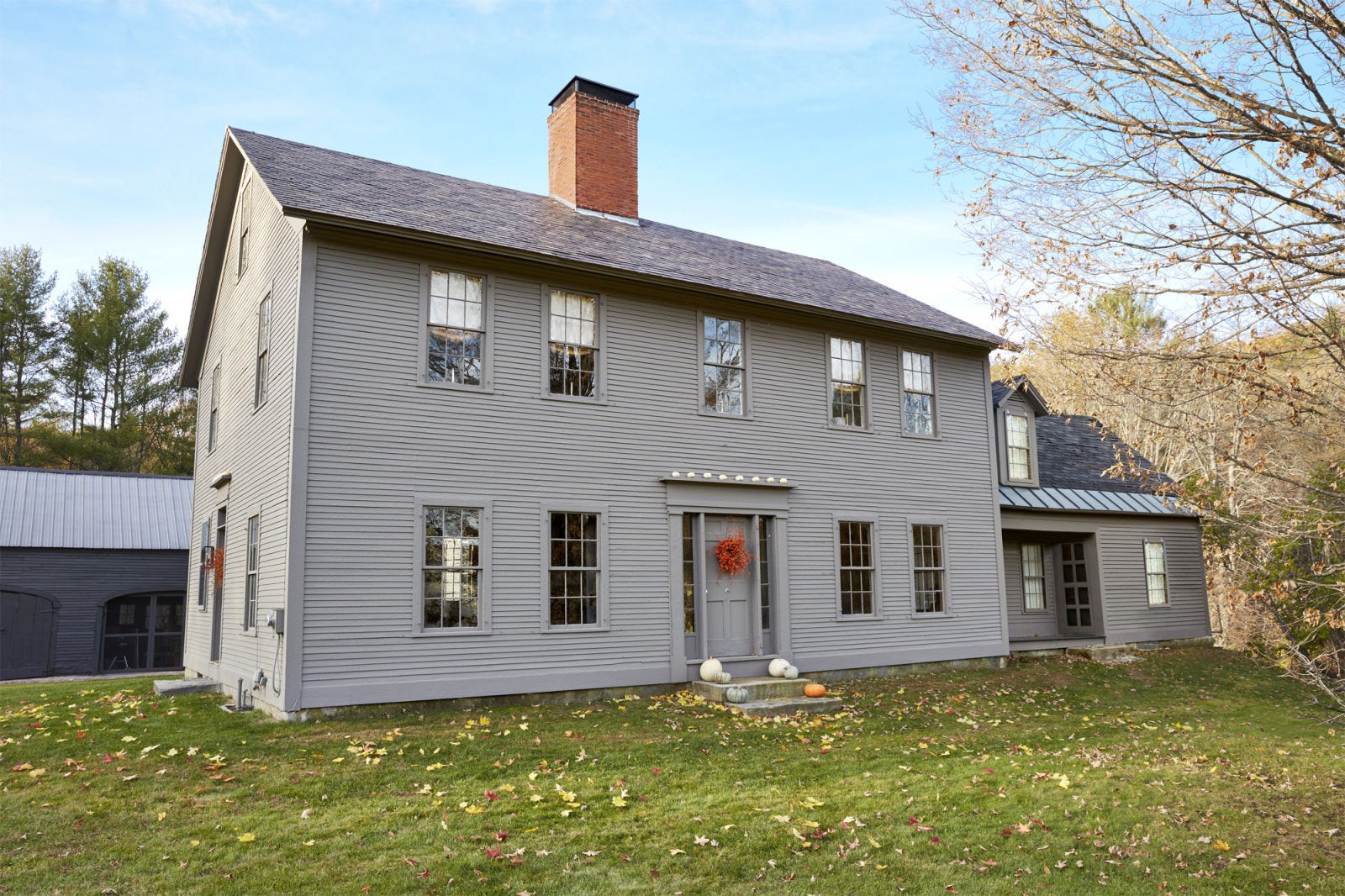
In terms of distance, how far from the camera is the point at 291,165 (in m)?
12.0

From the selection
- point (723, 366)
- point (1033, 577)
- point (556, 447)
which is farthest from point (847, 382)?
point (1033, 577)

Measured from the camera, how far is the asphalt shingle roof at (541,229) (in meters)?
10.8

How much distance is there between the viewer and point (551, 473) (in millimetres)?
11352

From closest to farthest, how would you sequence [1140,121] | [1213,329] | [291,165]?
[1140,121]
[1213,329]
[291,165]

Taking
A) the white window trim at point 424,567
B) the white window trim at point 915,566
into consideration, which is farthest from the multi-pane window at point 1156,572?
the white window trim at point 424,567

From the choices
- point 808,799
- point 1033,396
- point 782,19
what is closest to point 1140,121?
point 782,19

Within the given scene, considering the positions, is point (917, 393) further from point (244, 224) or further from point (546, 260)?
point (244, 224)

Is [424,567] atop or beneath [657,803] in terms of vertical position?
atop

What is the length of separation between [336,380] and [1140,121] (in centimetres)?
818

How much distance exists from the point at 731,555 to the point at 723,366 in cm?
269

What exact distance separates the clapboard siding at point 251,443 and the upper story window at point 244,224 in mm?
282

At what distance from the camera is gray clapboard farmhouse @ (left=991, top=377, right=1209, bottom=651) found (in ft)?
57.6

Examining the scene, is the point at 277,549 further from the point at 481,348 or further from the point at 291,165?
the point at 291,165

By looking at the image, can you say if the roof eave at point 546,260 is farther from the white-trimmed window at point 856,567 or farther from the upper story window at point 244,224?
the upper story window at point 244,224
